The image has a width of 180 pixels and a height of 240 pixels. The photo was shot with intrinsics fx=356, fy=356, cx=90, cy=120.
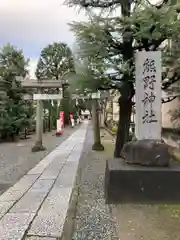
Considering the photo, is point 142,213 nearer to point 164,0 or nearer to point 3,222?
A: point 3,222

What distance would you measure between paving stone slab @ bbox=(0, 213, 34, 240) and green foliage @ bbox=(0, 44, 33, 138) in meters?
15.0

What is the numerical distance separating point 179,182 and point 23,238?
2850 millimetres

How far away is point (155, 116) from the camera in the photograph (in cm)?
684

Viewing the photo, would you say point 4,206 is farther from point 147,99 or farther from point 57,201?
point 147,99

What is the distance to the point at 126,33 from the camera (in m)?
7.56

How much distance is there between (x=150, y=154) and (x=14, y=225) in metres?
2.80

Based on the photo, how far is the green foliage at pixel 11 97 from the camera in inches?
792

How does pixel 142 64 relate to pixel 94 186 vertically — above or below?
above

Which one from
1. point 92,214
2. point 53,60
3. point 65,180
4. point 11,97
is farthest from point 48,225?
point 53,60

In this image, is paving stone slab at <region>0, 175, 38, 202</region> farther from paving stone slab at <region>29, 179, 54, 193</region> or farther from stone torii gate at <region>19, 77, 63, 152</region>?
stone torii gate at <region>19, 77, 63, 152</region>

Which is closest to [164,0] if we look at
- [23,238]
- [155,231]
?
[155,231]

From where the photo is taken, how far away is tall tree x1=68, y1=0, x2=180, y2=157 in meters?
7.24

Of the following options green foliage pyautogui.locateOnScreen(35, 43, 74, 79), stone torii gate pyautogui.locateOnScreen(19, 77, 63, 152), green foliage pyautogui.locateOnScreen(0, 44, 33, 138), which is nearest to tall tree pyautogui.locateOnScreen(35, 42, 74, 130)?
green foliage pyautogui.locateOnScreen(35, 43, 74, 79)

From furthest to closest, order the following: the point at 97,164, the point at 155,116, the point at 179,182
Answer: the point at 97,164
the point at 155,116
the point at 179,182
